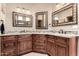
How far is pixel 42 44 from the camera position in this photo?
8.65ft

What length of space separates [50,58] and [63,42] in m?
0.40

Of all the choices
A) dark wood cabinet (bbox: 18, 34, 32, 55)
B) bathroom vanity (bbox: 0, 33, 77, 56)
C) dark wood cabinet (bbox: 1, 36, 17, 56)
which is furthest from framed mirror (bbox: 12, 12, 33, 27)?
dark wood cabinet (bbox: 1, 36, 17, 56)

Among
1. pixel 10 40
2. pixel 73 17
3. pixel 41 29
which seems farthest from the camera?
pixel 10 40

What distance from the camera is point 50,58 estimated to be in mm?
2068

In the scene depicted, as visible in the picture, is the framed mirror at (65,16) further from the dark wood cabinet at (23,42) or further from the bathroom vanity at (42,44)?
the dark wood cabinet at (23,42)

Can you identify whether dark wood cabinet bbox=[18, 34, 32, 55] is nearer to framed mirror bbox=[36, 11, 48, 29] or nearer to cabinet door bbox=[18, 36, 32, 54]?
cabinet door bbox=[18, 36, 32, 54]

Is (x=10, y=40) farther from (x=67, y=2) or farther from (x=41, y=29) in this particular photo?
(x=67, y=2)

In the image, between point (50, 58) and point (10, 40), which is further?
point (10, 40)

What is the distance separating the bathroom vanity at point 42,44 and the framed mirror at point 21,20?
0.26 metres

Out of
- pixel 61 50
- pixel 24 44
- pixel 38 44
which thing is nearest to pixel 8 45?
pixel 24 44

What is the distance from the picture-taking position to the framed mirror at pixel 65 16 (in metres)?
2.26

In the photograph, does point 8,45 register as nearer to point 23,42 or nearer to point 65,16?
point 23,42

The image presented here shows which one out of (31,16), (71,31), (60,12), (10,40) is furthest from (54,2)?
(10,40)

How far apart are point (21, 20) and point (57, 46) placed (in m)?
0.86
